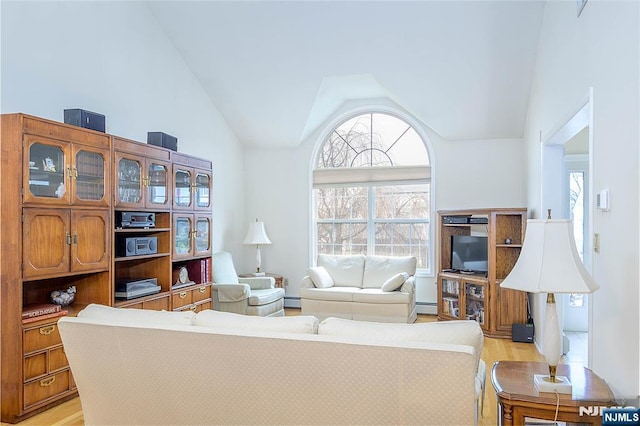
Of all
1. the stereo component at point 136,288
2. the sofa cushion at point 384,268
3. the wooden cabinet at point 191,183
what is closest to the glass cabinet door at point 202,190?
the wooden cabinet at point 191,183

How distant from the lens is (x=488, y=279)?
5477 millimetres

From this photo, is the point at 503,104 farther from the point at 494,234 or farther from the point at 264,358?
Answer: the point at 264,358

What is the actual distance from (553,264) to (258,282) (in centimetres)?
451

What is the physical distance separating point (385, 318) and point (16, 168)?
13.5ft

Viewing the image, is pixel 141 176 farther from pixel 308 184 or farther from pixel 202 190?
pixel 308 184

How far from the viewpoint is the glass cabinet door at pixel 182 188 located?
473 centimetres

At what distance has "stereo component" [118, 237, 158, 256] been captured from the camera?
407cm

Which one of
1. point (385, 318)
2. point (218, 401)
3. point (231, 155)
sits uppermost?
point (231, 155)

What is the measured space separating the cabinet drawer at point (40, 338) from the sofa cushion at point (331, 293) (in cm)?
313

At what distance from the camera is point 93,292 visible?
12.6 feet

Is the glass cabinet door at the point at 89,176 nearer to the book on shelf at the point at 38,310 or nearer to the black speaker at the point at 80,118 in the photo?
the black speaker at the point at 80,118

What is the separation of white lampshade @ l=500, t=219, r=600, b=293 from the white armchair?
384 centimetres

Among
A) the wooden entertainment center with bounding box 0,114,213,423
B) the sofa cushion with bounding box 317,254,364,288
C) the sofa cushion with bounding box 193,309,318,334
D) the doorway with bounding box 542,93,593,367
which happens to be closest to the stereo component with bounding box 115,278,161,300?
the wooden entertainment center with bounding box 0,114,213,423

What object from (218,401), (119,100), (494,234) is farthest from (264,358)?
(494,234)
